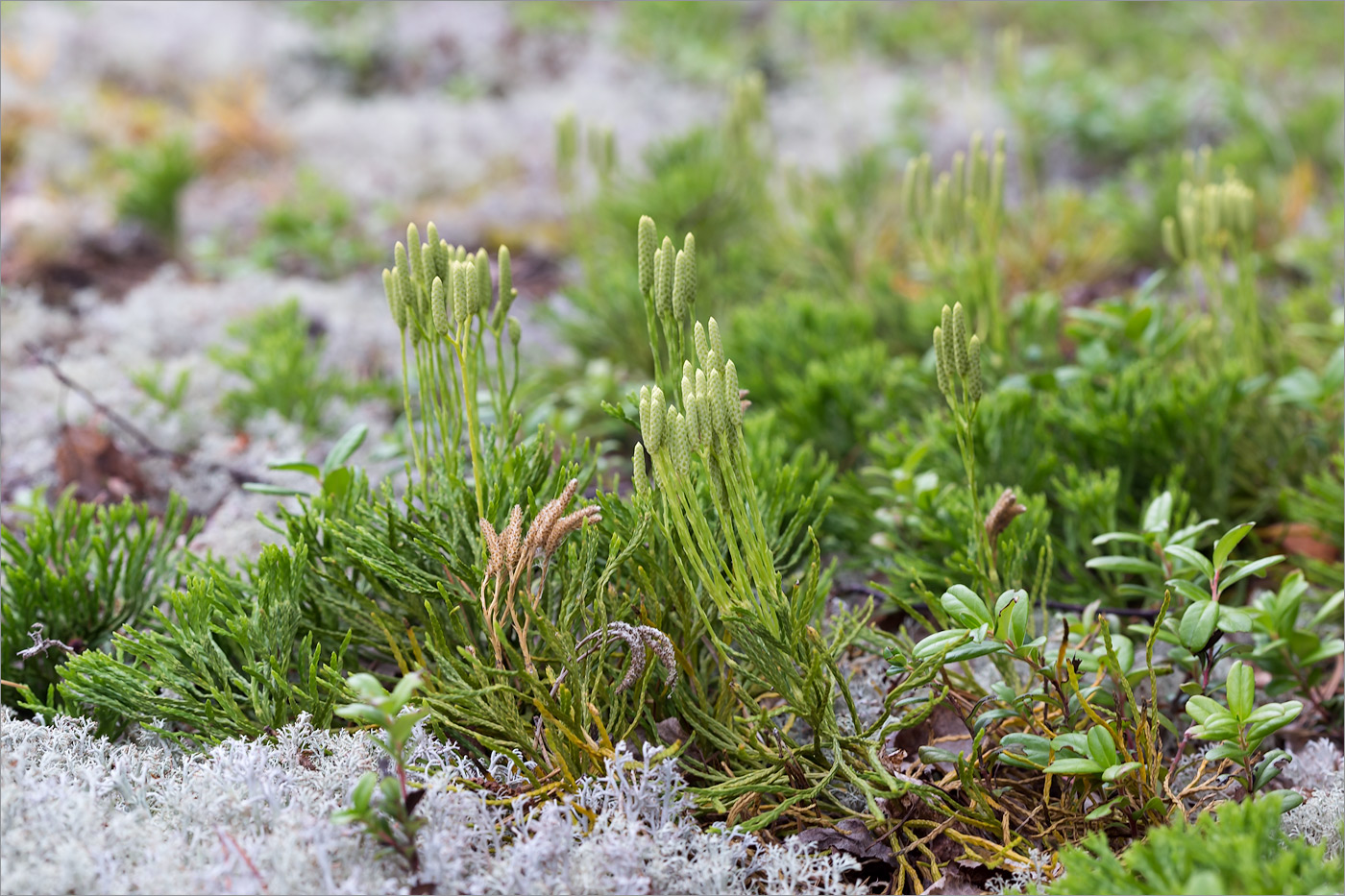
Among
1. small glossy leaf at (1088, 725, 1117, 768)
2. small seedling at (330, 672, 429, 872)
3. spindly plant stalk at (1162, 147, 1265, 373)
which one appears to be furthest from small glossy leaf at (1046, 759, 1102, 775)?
spindly plant stalk at (1162, 147, 1265, 373)

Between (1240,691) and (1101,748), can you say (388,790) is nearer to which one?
(1101,748)

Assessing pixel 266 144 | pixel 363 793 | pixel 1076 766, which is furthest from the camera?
pixel 266 144

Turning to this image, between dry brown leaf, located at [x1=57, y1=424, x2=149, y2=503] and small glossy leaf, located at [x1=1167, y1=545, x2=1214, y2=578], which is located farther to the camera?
dry brown leaf, located at [x1=57, y1=424, x2=149, y2=503]

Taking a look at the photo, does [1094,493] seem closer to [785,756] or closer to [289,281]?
[785,756]

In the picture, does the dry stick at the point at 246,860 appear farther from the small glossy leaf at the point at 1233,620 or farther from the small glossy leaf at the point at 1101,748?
the small glossy leaf at the point at 1233,620

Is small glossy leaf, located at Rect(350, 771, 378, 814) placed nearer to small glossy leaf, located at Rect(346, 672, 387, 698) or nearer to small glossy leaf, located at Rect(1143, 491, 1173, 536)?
small glossy leaf, located at Rect(346, 672, 387, 698)

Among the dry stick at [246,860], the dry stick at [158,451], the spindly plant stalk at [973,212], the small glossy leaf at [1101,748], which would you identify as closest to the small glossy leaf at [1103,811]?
the small glossy leaf at [1101,748]

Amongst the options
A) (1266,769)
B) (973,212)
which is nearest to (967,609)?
(1266,769)

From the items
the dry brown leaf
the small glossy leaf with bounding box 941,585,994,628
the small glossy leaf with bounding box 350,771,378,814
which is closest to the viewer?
the small glossy leaf with bounding box 350,771,378,814

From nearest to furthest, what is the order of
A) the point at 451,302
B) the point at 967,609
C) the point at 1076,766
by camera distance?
the point at 1076,766
the point at 967,609
the point at 451,302
